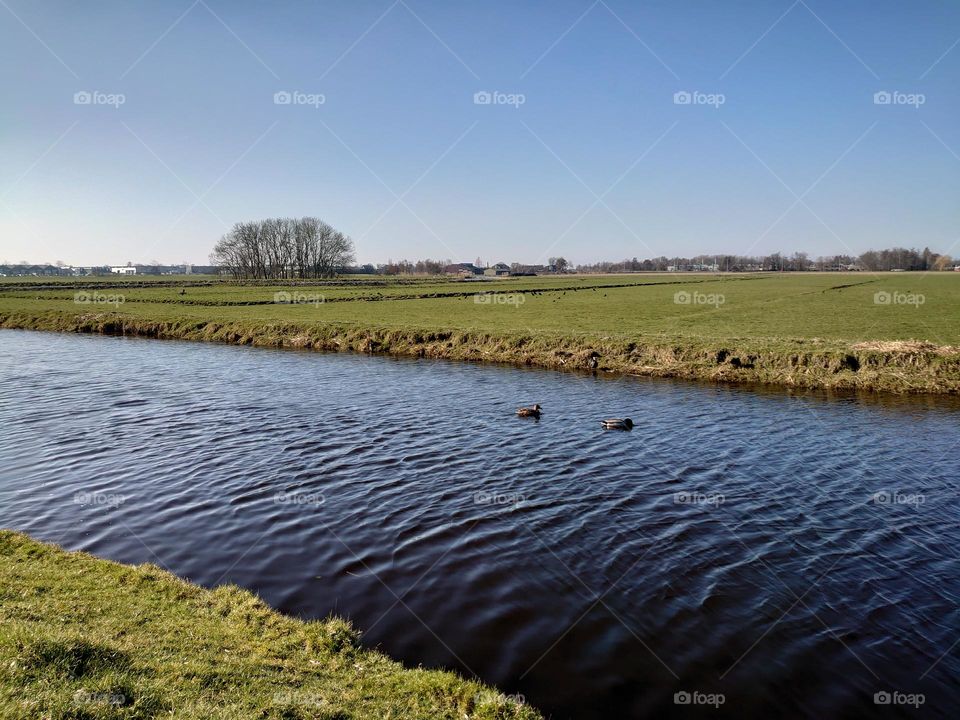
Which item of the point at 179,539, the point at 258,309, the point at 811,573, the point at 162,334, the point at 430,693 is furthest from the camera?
the point at 258,309

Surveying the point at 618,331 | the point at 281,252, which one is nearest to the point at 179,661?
the point at 618,331

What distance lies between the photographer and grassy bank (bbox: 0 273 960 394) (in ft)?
92.7

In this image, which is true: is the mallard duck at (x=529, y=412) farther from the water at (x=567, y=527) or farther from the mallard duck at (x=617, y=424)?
the mallard duck at (x=617, y=424)

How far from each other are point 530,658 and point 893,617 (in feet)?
19.8

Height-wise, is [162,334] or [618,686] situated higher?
[162,334]

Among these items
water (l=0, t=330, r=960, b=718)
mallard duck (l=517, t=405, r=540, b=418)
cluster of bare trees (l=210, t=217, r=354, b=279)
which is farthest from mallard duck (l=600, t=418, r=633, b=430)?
cluster of bare trees (l=210, t=217, r=354, b=279)

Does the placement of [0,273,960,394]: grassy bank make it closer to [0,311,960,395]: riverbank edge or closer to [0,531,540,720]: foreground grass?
[0,311,960,395]: riverbank edge

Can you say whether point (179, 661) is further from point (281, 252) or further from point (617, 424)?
point (281, 252)

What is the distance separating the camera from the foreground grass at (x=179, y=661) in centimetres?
562

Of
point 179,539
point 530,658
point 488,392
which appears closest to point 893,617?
point 530,658

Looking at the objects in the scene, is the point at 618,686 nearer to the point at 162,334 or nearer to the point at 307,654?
the point at 307,654

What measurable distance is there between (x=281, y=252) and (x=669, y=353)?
437 ft

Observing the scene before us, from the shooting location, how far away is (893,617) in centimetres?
930

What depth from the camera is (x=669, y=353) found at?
31.8m
